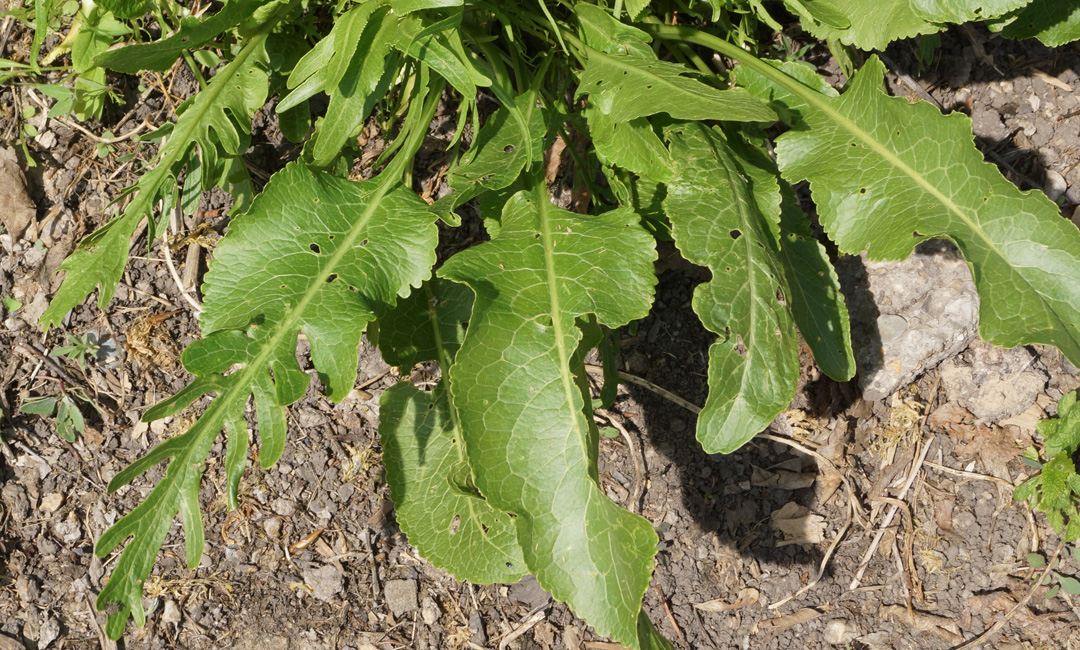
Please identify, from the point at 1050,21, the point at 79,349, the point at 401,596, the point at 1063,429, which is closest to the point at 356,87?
the point at 79,349

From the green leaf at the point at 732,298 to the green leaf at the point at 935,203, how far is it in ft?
0.70

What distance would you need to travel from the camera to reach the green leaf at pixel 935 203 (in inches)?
65.3

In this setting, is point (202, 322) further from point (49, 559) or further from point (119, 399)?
point (49, 559)

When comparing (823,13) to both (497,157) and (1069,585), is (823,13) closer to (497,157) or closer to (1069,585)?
(497,157)

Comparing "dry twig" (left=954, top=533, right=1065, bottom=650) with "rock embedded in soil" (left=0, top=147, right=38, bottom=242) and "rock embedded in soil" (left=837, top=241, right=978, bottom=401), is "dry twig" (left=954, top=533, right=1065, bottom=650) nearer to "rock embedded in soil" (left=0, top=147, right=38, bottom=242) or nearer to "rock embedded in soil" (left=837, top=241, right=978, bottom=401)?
"rock embedded in soil" (left=837, top=241, right=978, bottom=401)

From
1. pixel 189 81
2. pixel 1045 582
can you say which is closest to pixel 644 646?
pixel 1045 582

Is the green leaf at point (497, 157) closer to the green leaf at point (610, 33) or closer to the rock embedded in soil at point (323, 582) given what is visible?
the green leaf at point (610, 33)

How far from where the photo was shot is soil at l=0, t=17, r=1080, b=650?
2178mm

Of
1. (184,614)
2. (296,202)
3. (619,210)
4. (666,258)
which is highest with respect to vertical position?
(296,202)

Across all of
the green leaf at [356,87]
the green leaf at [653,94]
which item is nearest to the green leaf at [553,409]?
the green leaf at [653,94]

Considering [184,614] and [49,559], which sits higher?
[49,559]

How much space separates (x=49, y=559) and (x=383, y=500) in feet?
Result: 3.07

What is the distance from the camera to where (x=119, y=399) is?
228 centimetres

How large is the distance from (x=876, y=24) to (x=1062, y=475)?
1.27m
